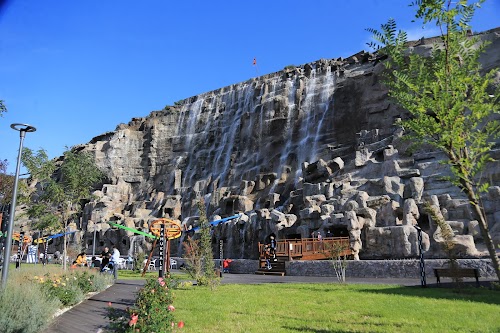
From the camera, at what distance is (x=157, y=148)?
67.1m

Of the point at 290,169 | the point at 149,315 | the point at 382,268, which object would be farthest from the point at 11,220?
the point at 290,169

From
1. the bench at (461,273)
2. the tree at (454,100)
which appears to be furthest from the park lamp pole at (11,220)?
the bench at (461,273)

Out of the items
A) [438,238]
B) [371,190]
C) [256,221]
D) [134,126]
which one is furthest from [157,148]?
[438,238]

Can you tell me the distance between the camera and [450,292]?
12.8 meters

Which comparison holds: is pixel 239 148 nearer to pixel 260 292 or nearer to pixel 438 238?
→ pixel 438 238

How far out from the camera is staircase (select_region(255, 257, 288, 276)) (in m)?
23.5

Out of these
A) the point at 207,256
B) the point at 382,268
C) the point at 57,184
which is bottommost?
the point at 382,268

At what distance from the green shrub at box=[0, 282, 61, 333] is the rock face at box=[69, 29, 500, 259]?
16.7 metres

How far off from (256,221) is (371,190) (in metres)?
10.1

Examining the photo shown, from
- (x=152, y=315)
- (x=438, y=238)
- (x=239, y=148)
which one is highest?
(x=239, y=148)

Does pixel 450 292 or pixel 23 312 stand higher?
pixel 23 312

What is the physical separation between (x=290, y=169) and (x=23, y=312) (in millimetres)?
39690

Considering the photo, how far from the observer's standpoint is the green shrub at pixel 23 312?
7.68m

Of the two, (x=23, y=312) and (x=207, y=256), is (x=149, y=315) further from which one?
(x=207, y=256)
